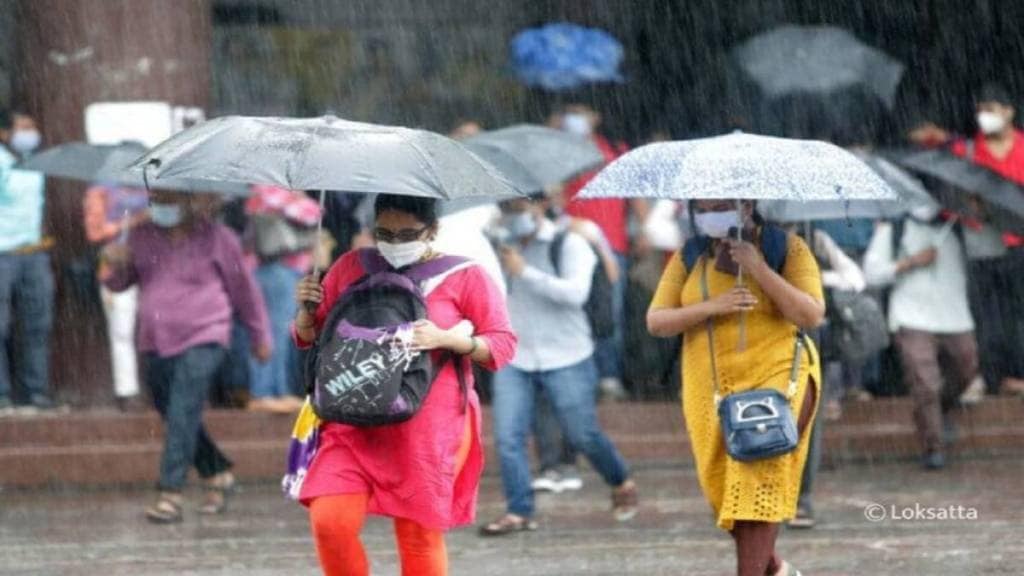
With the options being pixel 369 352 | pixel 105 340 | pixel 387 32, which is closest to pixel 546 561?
pixel 369 352

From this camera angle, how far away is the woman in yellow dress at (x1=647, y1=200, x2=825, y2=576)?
27.3 feet

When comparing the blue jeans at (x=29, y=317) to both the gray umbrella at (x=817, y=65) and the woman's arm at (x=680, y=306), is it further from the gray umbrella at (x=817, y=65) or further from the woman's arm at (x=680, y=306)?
the woman's arm at (x=680, y=306)

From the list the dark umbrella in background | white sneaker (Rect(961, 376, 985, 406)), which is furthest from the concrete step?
the dark umbrella in background

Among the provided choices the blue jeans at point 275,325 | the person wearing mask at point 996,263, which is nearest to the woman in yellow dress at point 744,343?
the blue jeans at point 275,325

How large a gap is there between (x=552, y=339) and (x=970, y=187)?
9.59ft

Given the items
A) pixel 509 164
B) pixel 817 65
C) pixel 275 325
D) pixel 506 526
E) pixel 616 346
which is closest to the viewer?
pixel 509 164

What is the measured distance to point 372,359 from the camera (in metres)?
7.48

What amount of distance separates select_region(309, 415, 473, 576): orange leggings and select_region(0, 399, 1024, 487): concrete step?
613cm

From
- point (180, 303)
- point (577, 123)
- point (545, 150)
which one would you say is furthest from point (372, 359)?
point (577, 123)

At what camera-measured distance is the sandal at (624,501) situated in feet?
39.2

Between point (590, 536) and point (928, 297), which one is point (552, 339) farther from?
point (928, 297)

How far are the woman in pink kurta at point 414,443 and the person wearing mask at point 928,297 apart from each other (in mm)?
6721

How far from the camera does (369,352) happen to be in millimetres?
7492

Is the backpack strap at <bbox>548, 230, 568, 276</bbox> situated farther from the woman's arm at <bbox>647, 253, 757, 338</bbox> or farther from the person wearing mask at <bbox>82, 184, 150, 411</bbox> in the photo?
the woman's arm at <bbox>647, 253, 757, 338</bbox>
